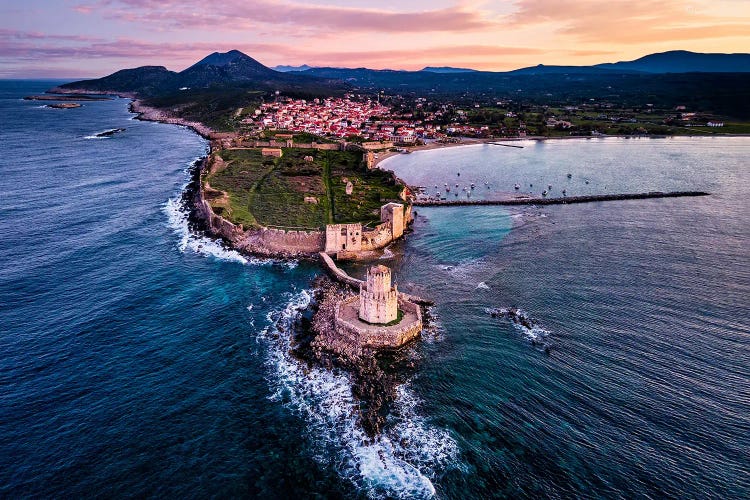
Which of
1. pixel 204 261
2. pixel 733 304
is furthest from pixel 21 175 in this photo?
pixel 733 304

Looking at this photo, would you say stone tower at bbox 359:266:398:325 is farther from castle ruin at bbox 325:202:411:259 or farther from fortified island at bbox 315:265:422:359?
castle ruin at bbox 325:202:411:259

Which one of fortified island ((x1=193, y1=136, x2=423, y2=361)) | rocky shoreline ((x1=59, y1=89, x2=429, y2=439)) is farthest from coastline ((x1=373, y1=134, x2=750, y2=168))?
rocky shoreline ((x1=59, y1=89, x2=429, y2=439))

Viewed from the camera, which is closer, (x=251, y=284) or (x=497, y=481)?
(x=497, y=481)

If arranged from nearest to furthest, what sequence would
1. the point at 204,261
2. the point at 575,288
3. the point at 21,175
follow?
the point at 575,288 < the point at 204,261 < the point at 21,175

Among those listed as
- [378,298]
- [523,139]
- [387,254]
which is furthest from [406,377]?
[523,139]

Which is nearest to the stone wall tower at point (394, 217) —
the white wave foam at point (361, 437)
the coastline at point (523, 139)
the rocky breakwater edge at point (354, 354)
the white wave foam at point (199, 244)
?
the rocky breakwater edge at point (354, 354)

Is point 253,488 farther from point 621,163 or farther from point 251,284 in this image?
point 621,163
